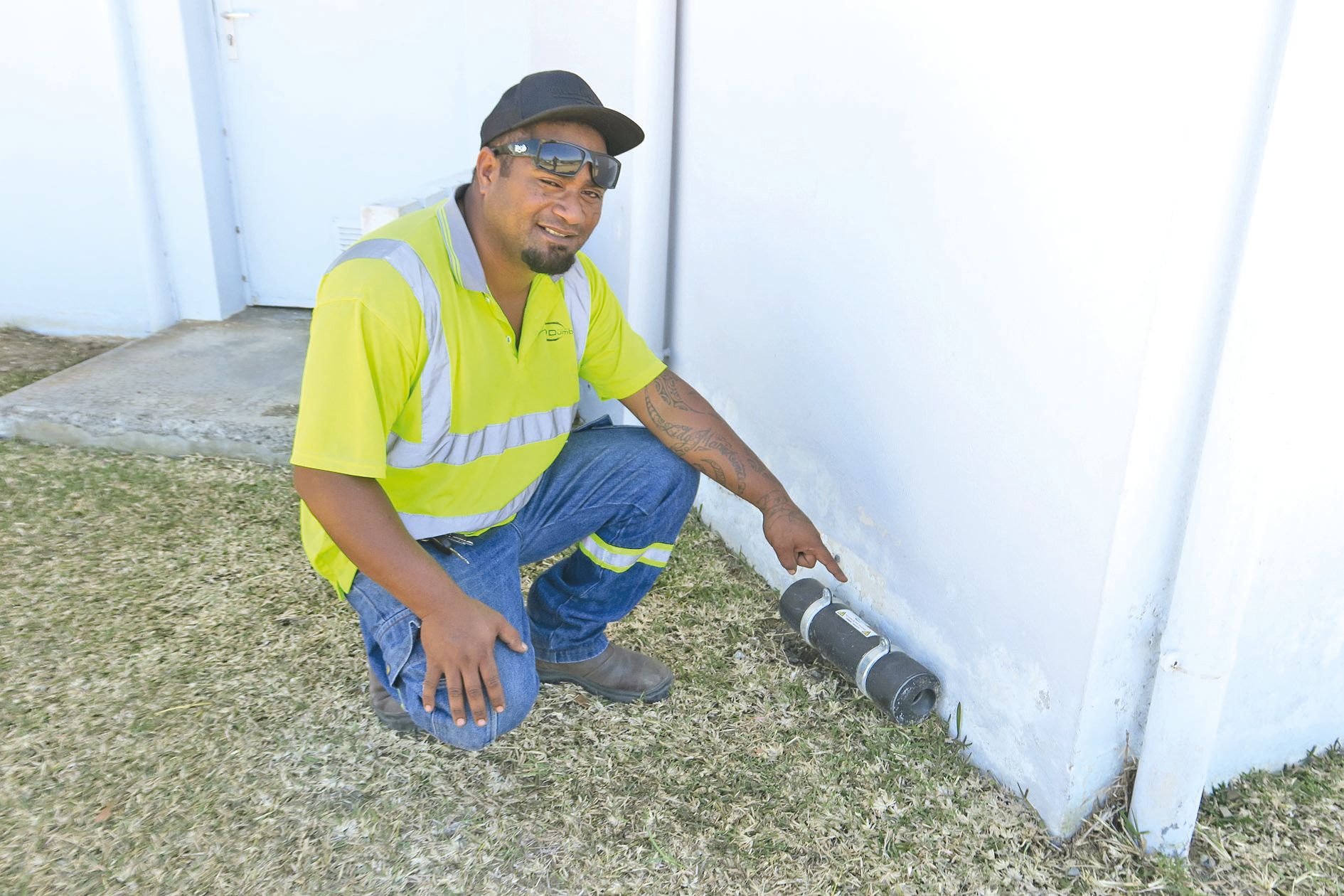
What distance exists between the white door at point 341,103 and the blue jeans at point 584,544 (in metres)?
3.05

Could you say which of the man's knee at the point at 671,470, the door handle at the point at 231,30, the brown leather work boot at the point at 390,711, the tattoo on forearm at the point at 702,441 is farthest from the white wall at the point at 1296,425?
the door handle at the point at 231,30

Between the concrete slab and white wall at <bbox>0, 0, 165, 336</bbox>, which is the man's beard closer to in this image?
the concrete slab

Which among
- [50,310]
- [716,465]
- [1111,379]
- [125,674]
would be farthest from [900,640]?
[50,310]

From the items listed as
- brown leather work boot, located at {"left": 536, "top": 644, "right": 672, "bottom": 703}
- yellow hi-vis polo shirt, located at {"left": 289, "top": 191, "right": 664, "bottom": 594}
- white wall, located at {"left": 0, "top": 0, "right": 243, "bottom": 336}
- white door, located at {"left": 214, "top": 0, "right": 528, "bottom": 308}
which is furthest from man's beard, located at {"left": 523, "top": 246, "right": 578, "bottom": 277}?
white wall, located at {"left": 0, "top": 0, "right": 243, "bottom": 336}

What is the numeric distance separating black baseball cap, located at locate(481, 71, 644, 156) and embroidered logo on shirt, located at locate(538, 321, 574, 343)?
0.43 meters

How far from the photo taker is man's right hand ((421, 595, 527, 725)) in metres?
1.88

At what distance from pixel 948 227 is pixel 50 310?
499 centimetres

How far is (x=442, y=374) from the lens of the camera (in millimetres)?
2037

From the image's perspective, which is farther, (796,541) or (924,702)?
(924,702)

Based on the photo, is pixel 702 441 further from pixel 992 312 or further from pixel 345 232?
pixel 345 232

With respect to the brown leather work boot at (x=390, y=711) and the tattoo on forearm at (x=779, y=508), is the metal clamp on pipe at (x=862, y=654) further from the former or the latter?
the brown leather work boot at (x=390, y=711)

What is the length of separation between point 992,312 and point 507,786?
1.47m

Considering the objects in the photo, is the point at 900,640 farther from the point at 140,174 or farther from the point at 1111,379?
the point at 140,174

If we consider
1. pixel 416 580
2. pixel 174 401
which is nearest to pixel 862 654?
pixel 416 580
